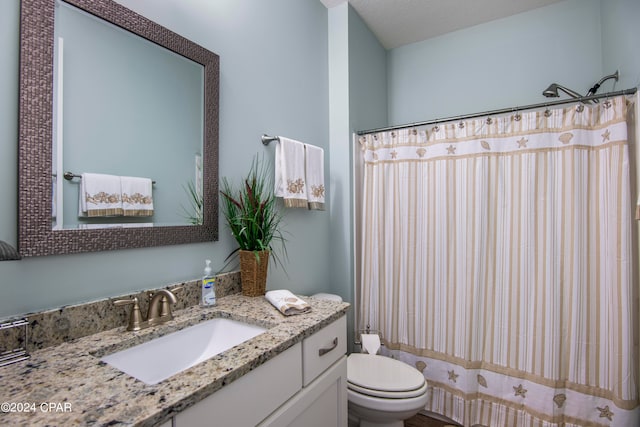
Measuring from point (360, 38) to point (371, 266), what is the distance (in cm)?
168

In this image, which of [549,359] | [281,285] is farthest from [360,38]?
[549,359]

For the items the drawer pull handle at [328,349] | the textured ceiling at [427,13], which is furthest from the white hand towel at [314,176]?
the textured ceiling at [427,13]

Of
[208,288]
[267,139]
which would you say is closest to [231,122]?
[267,139]

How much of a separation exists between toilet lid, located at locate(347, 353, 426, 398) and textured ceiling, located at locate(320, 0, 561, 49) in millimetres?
2316

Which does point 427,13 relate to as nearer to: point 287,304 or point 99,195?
point 287,304

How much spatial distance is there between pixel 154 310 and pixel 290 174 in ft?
2.90

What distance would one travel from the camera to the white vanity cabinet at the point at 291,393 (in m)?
0.68

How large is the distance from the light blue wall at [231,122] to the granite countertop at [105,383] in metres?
0.17

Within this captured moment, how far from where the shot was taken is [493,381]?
1701mm

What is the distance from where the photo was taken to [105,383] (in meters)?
0.64

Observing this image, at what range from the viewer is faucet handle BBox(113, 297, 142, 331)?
3.05 feet

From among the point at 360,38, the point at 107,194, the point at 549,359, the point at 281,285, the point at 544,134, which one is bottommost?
the point at 549,359

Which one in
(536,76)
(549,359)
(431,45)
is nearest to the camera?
(549,359)

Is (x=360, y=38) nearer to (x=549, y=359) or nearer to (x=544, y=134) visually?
(x=544, y=134)
